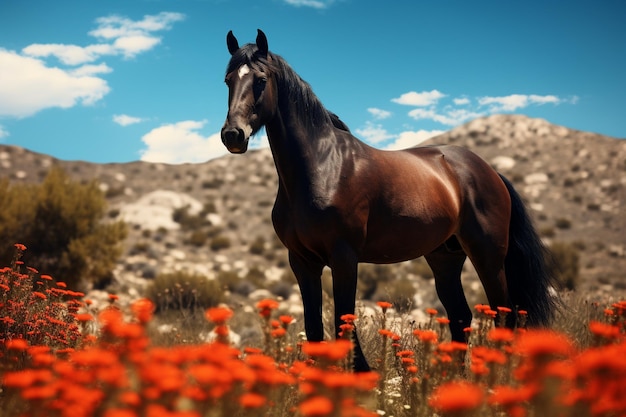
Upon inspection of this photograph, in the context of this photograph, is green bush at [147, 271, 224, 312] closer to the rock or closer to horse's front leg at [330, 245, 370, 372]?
the rock

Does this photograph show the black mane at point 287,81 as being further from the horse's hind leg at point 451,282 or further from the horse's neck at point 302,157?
the horse's hind leg at point 451,282

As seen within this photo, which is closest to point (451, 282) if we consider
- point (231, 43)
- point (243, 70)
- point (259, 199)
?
point (243, 70)

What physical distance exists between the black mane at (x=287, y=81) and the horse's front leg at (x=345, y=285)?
1035mm

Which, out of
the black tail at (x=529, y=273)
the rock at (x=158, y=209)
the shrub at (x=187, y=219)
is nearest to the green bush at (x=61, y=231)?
the rock at (x=158, y=209)

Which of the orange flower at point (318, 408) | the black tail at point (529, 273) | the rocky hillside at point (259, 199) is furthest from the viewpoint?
the rocky hillside at point (259, 199)

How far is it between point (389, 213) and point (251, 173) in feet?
104

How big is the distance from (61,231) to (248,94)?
14.5 meters

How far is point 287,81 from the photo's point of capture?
385 cm

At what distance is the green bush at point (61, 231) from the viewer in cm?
1530

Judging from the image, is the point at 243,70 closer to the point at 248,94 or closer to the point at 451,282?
the point at 248,94

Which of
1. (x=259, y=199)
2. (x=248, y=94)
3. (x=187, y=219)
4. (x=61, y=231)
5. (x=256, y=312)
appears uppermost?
(x=259, y=199)

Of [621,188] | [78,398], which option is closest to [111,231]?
[78,398]

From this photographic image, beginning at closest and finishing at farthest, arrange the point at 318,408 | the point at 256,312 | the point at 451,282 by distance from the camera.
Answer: the point at 318,408 → the point at 256,312 → the point at 451,282

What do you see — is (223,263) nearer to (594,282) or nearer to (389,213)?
(594,282)
